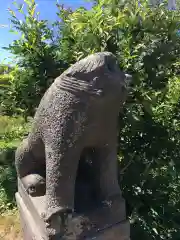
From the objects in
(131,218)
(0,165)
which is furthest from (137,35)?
(0,165)

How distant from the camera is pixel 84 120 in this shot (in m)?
1.02

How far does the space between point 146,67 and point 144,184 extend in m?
0.64

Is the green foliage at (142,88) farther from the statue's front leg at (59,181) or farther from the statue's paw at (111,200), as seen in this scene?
the statue's front leg at (59,181)

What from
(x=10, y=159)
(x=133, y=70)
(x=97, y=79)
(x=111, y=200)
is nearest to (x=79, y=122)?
(x=97, y=79)

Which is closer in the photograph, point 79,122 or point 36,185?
point 79,122

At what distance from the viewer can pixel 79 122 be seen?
40.3 inches

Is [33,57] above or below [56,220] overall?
above

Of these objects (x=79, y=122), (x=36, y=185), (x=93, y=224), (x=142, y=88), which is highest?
(x=142, y=88)

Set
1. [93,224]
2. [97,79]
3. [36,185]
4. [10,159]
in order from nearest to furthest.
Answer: [97,79] → [93,224] → [36,185] → [10,159]

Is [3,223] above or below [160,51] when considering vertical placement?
below

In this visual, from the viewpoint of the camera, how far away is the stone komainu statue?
1004 mm

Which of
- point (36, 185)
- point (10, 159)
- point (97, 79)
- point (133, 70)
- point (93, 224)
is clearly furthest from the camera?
point (10, 159)

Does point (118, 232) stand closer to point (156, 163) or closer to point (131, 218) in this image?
point (131, 218)

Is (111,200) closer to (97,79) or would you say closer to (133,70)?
(97,79)
